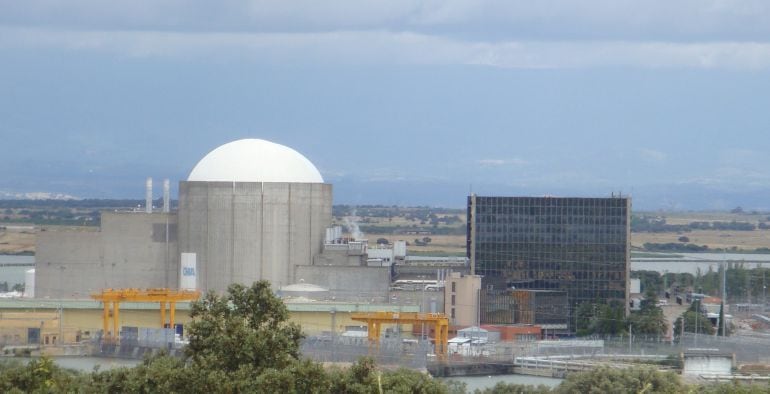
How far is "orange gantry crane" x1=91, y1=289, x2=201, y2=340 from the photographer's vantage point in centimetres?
7616

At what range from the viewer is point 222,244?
267 feet

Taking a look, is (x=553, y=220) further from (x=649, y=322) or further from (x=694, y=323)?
(x=694, y=323)

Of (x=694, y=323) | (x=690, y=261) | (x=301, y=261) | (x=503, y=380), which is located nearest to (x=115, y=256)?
(x=301, y=261)

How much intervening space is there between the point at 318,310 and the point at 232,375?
145 ft

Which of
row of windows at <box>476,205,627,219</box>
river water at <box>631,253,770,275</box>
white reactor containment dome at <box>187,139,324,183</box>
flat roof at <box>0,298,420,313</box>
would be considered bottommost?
flat roof at <box>0,298,420,313</box>

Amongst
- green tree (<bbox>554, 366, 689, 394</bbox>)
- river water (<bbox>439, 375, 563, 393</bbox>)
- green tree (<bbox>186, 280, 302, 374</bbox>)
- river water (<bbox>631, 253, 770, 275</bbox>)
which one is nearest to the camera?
green tree (<bbox>186, 280, 302, 374</bbox>)

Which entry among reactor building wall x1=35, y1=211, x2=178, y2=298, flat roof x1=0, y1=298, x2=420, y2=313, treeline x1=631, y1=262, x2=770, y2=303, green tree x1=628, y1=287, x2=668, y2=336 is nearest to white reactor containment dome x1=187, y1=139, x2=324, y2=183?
reactor building wall x1=35, y1=211, x2=178, y2=298

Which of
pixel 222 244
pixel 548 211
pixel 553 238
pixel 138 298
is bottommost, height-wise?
pixel 138 298

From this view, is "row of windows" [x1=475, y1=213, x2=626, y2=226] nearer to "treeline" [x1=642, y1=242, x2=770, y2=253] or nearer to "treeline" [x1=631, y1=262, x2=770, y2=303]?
"treeline" [x1=631, y1=262, x2=770, y2=303]

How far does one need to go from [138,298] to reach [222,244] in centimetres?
622

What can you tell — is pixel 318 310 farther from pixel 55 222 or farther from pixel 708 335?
pixel 55 222

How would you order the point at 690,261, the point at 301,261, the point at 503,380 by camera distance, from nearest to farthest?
the point at 503,380
the point at 301,261
the point at 690,261

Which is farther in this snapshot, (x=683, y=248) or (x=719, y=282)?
(x=683, y=248)

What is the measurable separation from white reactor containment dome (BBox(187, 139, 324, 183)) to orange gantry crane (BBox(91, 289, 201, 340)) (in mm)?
7407
